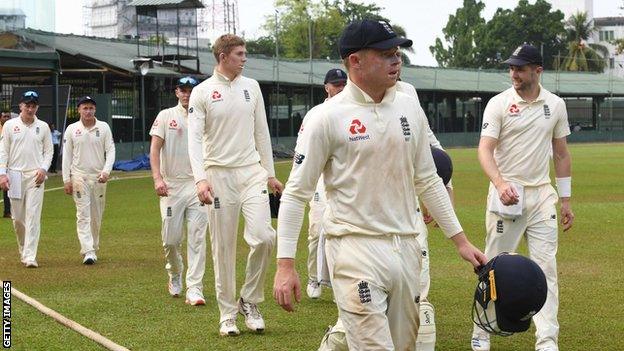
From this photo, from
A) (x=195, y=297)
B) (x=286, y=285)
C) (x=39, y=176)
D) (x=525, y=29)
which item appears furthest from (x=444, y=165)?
(x=525, y=29)

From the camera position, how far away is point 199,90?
11.5m

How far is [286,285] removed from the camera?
261 inches

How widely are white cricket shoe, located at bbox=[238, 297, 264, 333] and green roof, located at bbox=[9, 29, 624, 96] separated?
33202 millimetres

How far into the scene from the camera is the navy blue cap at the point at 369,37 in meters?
6.68

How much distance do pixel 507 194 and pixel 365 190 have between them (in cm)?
351

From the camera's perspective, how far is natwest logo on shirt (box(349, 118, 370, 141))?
6.72 metres

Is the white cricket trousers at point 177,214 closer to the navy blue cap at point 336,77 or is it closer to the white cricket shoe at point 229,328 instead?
the navy blue cap at point 336,77

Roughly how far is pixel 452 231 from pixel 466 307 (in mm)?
5584

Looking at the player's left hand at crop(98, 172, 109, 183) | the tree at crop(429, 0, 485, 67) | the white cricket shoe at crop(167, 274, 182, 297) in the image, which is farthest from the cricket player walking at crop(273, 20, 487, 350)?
the tree at crop(429, 0, 485, 67)

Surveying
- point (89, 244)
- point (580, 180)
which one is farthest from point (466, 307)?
point (580, 180)

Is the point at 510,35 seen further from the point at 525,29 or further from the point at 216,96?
the point at 216,96

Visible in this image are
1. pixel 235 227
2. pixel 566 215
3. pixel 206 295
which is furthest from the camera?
pixel 206 295

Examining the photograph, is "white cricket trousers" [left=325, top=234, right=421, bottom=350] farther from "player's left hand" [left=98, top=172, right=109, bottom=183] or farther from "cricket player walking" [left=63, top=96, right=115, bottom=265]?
"cricket player walking" [left=63, top=96, right=115, bottom=265]

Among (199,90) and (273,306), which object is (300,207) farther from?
(273,306)
